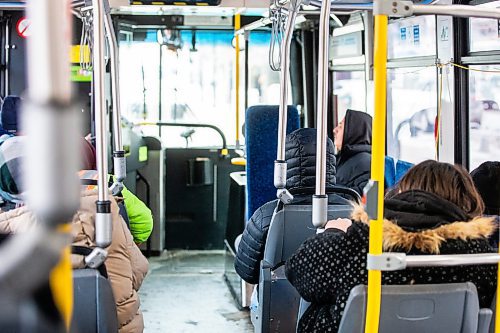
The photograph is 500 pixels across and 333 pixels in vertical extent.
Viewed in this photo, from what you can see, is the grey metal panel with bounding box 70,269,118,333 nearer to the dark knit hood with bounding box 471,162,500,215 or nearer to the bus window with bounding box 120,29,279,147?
the dark knit hood with bounding box 471,162,500,215

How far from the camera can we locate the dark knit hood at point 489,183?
11.7 feet

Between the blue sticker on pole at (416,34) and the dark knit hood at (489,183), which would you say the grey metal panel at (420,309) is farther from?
the blue sticker on pole at (416,34)

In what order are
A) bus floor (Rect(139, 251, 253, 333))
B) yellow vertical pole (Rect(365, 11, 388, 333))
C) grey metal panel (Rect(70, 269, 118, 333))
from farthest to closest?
bus floor (Rect(139, 251, 253, 333))
grey metal panel (Rect(70, 269, 118, 333))
yellow vertical pole (Rect(365, 11, 388, 333))

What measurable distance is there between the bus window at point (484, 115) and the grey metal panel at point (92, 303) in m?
2.59

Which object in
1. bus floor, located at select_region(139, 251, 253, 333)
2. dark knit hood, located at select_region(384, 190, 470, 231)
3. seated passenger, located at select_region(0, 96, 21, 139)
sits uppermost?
seated passenger, located at select_region(0, 96, 21, 139)

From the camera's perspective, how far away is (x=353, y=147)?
5.50m

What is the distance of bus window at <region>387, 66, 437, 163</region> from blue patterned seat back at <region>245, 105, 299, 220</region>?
2.87 feet

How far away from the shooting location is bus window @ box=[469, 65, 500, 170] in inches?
177

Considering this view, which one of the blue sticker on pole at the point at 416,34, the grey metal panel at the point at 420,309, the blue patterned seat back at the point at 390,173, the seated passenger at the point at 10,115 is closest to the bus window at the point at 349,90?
the blue patterned seat back at the point at 390,173

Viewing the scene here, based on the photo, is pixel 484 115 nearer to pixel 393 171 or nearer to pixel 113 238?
pixel 393 171

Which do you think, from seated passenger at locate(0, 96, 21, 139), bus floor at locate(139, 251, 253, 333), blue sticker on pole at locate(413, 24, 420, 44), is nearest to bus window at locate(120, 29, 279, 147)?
bus floor at locate(139, 251, 253, 333)

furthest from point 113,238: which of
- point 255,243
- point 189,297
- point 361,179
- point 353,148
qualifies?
point 189,297

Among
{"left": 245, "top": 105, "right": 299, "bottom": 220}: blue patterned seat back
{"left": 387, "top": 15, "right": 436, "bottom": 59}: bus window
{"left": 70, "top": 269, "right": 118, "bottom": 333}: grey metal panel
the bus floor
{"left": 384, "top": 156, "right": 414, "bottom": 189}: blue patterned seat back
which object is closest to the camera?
{"left": 70, "top": 269, "right": 118, "bottom": 333}: grey metal panel

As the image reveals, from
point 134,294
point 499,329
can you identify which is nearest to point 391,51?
point 134,294
